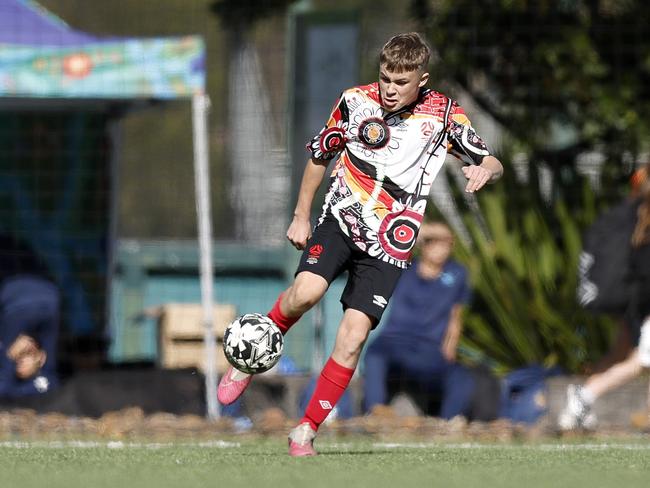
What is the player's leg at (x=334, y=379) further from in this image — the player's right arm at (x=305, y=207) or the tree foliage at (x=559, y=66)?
the tree foliage at (x=559, y=66)

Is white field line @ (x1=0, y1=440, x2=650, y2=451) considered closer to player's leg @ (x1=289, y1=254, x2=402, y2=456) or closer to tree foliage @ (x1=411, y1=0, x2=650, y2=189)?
player's leg @ (x1=289, y1=254, x2=402, y2=456)

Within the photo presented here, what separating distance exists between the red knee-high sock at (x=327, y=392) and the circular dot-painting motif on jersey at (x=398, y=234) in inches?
20.5

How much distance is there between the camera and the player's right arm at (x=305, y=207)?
7047 millimetres

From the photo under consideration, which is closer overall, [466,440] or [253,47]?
[466,440]

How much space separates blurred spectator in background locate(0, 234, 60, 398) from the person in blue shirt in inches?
77.3

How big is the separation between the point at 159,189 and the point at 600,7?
6055 millimetres

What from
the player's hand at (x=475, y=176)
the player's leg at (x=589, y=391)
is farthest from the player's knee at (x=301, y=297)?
the player's leg at (x=589, y=391)

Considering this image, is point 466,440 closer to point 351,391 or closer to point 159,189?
point 351,391

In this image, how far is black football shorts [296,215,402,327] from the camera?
22.9 ft

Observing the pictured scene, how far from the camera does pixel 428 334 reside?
10.7 meters

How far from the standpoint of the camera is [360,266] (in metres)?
7.11

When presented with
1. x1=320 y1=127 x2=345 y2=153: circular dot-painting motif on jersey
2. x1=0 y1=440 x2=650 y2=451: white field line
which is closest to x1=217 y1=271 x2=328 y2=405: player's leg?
x1=320 y1=127 x2=345 y2=153: circular dot-painting motif on jersey

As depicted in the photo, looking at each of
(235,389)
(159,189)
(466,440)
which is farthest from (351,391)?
(159,189)

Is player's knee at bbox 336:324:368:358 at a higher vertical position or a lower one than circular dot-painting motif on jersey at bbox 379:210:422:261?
lower
